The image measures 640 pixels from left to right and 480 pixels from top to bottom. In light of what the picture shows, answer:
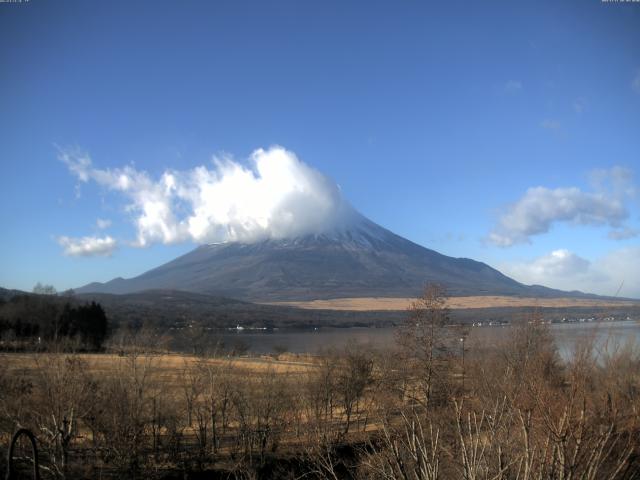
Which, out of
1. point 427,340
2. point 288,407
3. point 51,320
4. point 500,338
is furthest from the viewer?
point 51,320

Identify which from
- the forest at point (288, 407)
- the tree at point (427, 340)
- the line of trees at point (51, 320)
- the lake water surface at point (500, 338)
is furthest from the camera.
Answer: the line of trees at point (51, 320)

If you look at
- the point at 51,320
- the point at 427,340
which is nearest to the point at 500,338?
the point at 427,340

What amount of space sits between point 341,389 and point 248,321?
135939 mm

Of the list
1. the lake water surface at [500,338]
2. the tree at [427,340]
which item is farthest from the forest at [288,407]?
the lake water surface at [500,338]

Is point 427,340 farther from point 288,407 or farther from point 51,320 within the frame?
point 51,320

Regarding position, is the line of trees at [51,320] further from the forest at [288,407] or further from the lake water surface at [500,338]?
the forest at [288,407]

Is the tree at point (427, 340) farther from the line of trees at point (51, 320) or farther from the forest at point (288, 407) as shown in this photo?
the line of trees at point (51, 320)

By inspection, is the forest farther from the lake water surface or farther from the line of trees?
the line of trees

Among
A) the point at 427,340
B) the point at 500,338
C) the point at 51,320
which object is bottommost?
the point at 500,338

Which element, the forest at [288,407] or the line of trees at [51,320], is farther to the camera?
the line of trees at [51,320]

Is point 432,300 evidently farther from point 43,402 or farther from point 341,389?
point 43,402

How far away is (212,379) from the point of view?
23.0 meters

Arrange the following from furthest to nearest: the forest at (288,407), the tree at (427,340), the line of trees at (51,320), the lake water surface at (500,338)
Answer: the line of trees at (51,320) → the tree at (427,340) → the forest at (288,407) → the lake water surface at (500,338)

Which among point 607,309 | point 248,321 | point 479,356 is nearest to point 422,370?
point 479,356
